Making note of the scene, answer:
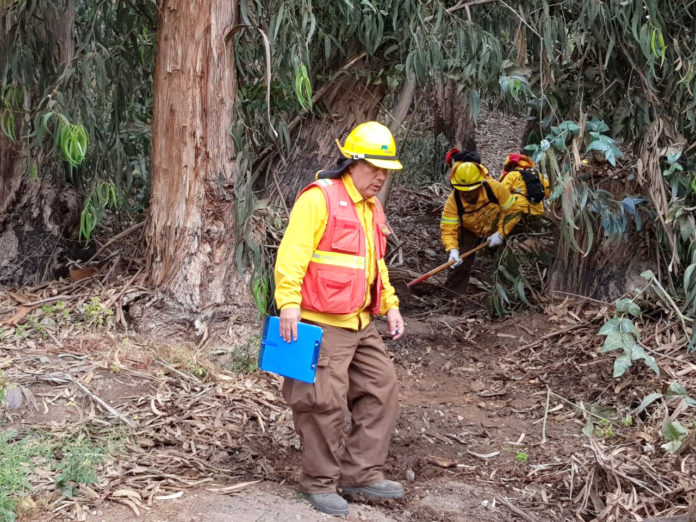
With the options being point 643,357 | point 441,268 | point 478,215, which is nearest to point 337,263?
point 643,357

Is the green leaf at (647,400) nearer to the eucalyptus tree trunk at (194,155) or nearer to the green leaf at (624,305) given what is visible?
the green leaf at (624,305)

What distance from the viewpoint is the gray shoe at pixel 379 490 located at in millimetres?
4770

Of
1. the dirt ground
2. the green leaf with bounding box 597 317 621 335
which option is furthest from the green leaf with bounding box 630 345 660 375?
the dirt ground

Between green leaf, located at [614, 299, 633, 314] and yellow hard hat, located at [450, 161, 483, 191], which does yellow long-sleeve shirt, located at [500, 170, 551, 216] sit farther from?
green leaf, located at [614, 299, 633, 314]

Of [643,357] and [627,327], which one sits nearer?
[643,357]

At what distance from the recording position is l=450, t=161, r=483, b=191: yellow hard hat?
9.53 m

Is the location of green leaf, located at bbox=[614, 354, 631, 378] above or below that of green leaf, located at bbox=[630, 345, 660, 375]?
below

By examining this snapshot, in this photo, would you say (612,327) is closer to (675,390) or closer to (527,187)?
(675,390)

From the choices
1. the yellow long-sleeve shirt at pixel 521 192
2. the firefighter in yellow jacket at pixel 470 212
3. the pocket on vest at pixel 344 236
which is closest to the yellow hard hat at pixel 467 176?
the firefighter in yellow jacket at pixel 470 212

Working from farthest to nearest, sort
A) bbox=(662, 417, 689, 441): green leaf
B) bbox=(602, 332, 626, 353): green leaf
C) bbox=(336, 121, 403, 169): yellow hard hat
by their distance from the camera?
bbox=(602, 332, 626, 353): green leaf, bbox=(662, 417, 689, 441): green leaf, bbox=(336, 121, 403, 169): yellow hard hat

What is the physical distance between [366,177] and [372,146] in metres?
0.16

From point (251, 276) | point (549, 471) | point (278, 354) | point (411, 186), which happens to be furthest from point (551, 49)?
point (411, 186)

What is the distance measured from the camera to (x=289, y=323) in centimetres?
433

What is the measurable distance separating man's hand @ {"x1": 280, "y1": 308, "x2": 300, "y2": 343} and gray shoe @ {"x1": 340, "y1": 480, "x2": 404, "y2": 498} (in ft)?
3.24
